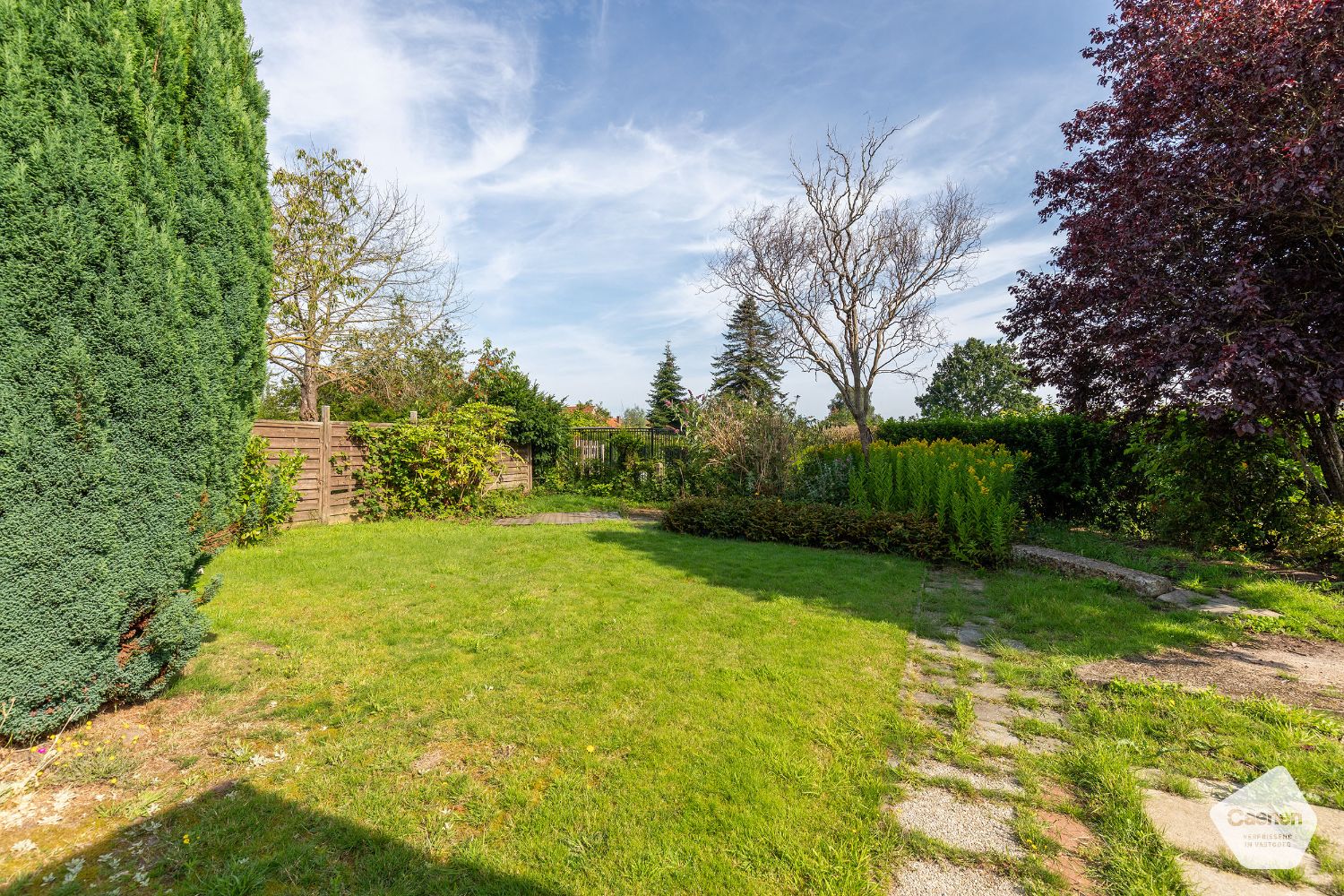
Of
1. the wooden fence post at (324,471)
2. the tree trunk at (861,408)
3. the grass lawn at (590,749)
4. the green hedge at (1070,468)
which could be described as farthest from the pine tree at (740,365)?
the grass lawn at (590,749)

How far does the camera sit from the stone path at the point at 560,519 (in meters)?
9.05

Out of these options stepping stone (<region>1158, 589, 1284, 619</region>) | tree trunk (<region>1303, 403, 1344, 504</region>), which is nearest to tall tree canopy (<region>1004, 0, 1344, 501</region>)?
tree trunk (<region>1303, 403, 1344, 504</region>)

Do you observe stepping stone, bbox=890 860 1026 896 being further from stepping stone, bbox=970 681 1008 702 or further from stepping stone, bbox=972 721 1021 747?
stepping stone, bbox=970 681 1008 702

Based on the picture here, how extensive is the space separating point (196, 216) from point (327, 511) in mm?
6746

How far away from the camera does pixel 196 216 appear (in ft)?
8.61

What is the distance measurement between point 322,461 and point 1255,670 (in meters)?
10.4

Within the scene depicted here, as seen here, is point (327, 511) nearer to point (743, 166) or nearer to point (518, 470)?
point (518, 470)

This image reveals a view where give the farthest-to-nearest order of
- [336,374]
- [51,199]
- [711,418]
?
1. [336,374]
2. [711,418]
3. [51,199]

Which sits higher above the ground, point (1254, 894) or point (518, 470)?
point (518, 470)

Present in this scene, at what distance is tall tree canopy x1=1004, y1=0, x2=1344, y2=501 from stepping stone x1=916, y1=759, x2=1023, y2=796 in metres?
3.49

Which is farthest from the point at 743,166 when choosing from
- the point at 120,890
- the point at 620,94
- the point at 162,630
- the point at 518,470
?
the point at 120,890

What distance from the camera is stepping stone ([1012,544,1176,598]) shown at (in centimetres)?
487

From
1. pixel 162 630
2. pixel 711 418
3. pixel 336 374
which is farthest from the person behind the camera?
pixel 336 374

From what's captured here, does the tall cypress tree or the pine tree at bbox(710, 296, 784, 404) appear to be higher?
the pine tree at bbox(710, 296, 784, 404)
